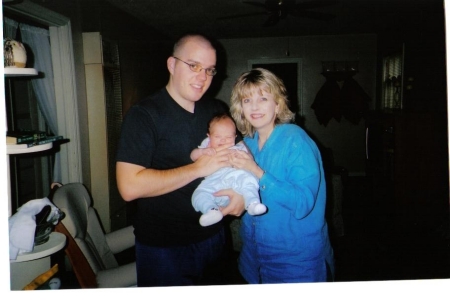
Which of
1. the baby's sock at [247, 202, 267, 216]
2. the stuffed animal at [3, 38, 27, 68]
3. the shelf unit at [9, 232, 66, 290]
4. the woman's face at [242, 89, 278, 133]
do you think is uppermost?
the stuffed animal at [3, 38, 27, 68]

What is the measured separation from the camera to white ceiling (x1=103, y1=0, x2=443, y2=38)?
3162 mm

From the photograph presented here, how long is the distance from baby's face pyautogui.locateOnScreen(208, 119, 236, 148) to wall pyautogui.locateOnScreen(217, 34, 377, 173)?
4.45 m

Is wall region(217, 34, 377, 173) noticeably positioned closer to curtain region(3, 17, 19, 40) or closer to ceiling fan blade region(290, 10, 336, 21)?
ceiling fan blade region(290, 10, 336, 21)

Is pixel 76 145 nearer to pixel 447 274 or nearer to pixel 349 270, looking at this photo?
pixel 349 270

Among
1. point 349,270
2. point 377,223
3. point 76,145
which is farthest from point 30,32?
point 377,223

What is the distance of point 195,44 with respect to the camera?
3.88ft

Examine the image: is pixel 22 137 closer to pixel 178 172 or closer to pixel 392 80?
pixel 178 172

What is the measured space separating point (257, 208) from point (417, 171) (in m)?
2.45

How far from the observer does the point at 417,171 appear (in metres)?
2.92

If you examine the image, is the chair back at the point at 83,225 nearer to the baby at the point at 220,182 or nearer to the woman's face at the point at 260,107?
the baby at the point at 220,182

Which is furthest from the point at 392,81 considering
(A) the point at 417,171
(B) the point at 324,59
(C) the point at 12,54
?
(C) the point at 12,54

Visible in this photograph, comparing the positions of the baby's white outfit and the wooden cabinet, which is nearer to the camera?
the baby's white outfit

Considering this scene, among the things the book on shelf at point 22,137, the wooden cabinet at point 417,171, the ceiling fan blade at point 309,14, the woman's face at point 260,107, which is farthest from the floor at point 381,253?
the ceiling fan blade at point 309,14

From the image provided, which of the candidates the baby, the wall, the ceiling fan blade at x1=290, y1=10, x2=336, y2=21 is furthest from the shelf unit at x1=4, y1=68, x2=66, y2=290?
the wall
